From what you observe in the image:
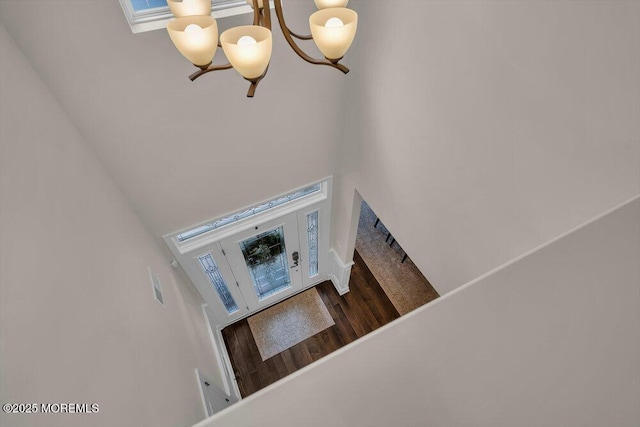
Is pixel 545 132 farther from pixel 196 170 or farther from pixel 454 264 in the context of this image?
pixel 196 170

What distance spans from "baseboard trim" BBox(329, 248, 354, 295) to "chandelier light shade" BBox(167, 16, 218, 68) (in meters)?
3.44

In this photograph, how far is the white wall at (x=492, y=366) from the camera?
20.5 inches

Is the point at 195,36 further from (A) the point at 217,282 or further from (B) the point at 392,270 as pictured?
(B) the point at 392,270

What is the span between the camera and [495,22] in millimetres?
1385

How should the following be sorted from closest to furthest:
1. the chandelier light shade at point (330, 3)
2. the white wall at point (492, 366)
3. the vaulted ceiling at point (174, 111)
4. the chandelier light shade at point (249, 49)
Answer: the white wall at point (492, 366)
the chandelier light shade at point (249, 49)
the chandelier light shade at point (330, 3)
the vaulted ceiling at point (174, 111)

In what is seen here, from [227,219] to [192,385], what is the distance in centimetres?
160

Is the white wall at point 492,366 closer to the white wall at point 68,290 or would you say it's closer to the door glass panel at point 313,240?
the white wall at point 68,290

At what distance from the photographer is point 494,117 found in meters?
1.57

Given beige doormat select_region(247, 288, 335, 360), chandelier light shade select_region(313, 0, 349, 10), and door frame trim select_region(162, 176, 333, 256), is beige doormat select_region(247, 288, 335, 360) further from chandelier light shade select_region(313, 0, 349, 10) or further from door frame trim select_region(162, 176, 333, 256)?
chandelier light shade select_region(313, 0, 349, 10)

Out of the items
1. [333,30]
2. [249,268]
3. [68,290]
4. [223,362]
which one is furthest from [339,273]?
[333,30]

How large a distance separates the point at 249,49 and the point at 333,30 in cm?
32

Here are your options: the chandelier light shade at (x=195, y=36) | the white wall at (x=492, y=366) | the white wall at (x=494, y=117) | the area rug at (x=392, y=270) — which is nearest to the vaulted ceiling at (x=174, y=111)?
the white wall at (x=494, y=117)

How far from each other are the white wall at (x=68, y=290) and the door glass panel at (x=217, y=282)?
1325 mm

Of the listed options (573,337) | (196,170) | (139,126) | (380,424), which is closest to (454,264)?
(573,337)
